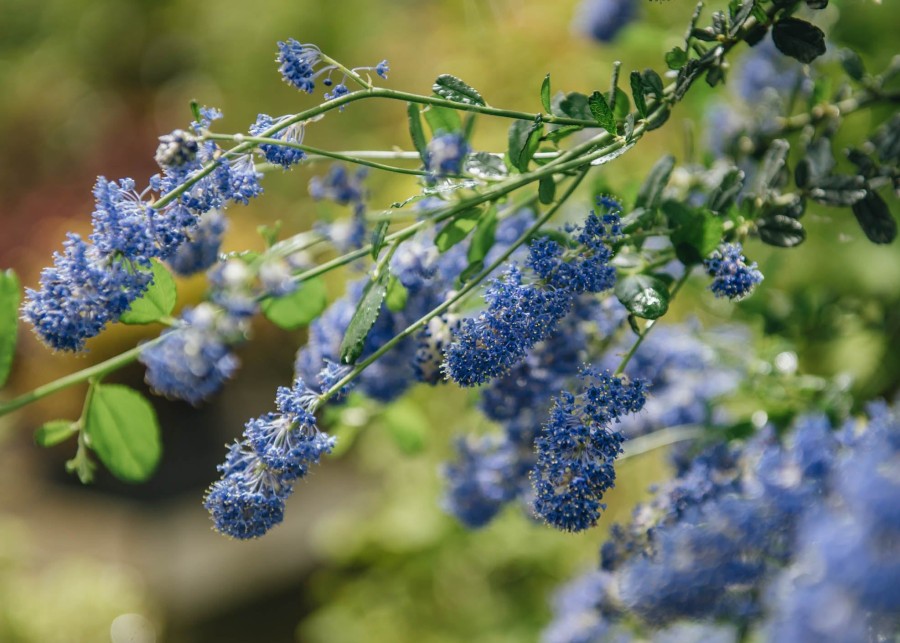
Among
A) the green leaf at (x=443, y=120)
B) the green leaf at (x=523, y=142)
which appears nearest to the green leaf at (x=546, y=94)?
the green leaf at (x=523, y=142)

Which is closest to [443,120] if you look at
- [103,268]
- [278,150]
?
[278,150]

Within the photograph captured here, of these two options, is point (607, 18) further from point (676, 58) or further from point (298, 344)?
point (298, 344)

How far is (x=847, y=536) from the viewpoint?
33cm

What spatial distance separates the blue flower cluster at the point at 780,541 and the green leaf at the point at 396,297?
0.76 feet

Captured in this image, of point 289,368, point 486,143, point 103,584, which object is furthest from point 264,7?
point 103,584

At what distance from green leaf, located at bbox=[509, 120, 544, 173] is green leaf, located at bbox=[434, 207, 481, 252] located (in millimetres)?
53

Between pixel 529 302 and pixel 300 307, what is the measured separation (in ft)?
0.72

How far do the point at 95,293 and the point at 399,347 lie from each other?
0.26m

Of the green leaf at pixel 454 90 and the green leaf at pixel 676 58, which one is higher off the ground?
the green leaf at pixel 454 90


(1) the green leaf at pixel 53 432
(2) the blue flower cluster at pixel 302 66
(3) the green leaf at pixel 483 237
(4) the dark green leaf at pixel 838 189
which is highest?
(2) the blue flower cluster at pixel 302 66

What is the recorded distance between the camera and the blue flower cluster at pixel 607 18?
3.68 ft

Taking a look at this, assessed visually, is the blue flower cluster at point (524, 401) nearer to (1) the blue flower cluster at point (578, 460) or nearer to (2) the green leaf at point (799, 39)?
(1) the blue flower cluster at point (578, 460)

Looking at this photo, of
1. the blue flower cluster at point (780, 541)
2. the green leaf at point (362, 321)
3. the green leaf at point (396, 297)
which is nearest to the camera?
the blue flower cluster at point (780, 541)

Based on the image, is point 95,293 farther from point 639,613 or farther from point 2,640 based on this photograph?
point 2,640
